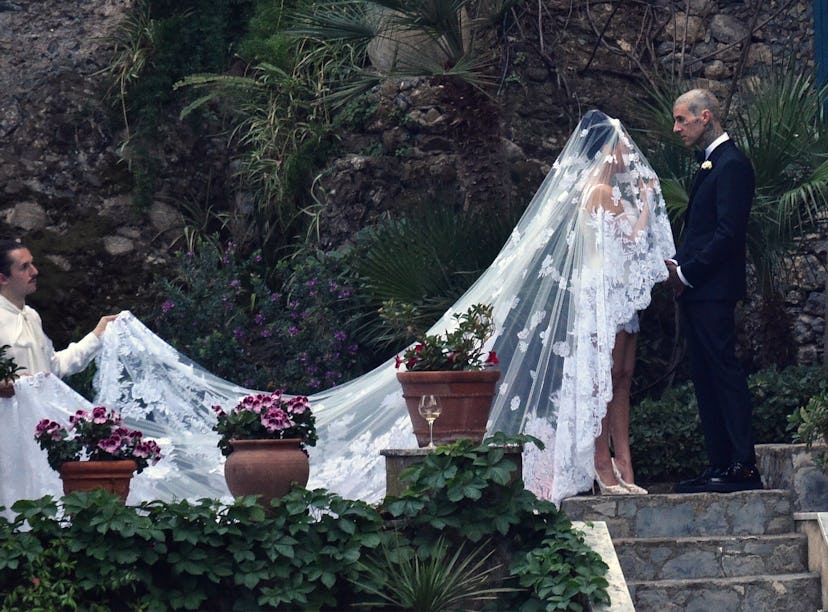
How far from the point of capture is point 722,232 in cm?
719

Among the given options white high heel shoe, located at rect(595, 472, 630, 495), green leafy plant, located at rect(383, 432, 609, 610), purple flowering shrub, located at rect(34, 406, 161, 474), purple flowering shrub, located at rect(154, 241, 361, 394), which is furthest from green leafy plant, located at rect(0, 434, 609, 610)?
purple flowering shrub, located at rect(154, 241, 361, 394)

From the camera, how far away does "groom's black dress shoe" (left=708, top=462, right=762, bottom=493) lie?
280 inches

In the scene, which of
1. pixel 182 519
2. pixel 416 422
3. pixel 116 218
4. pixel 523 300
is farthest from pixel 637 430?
pixel 116 218

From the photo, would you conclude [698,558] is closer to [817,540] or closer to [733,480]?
[817,540]

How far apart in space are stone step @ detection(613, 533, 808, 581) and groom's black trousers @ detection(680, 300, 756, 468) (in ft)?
2.11

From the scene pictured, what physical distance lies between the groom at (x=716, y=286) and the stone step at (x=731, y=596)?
0.81m

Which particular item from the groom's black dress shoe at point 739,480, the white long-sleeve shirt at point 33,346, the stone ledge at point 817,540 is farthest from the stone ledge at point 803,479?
the white long-sleeve shirt at point 33,346

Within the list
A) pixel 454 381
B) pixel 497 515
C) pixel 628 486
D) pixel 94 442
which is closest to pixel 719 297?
pixel 628 486

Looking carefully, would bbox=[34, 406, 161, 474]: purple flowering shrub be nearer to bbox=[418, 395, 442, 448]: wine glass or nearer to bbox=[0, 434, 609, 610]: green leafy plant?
bbox=[0, 434, 609, 610]: green leafy plant

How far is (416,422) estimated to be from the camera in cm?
684

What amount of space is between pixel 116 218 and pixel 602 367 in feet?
18.1

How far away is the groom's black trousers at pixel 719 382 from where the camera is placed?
23.5 feet

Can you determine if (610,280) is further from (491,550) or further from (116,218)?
(116,218)

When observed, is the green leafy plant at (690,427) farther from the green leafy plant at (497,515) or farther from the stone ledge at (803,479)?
the green leafy plant at (497,515)
